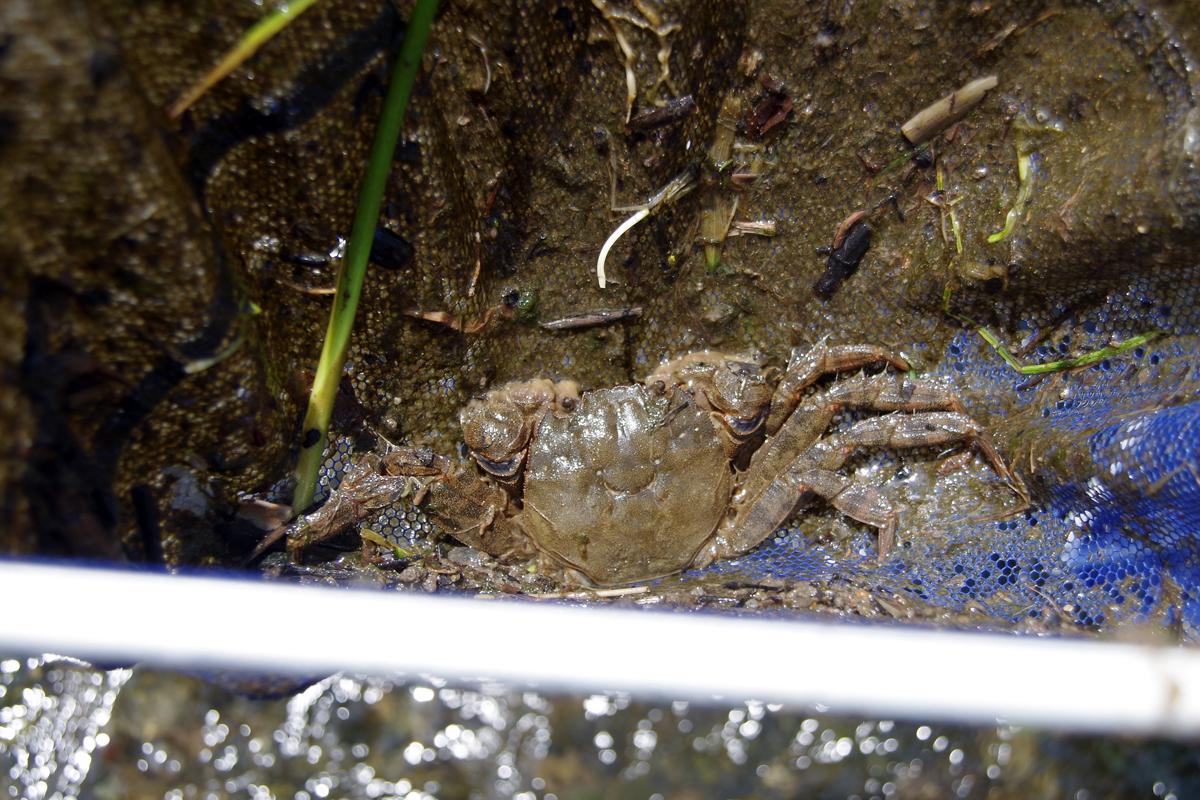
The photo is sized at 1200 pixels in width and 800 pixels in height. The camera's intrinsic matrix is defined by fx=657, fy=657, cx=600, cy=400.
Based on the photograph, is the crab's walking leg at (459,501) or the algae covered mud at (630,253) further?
the crab's walking leg at (459,501)

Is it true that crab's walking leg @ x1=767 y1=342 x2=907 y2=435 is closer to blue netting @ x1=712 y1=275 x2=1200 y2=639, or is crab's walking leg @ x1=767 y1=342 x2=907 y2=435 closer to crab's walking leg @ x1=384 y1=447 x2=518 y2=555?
blue netting @ x1=712 y1=275 x2=1200 y2=639

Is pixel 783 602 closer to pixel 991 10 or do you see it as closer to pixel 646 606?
pixel 646 606

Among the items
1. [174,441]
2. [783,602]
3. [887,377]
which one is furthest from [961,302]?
[174,441]

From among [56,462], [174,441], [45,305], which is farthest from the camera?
[174,441]

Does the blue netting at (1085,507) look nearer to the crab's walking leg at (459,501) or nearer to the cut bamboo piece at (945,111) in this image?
the cut bamboo piece at (945,111)

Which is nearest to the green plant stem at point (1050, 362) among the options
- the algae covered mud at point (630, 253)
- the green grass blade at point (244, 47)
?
the algae covered mud at point (630, 253)
